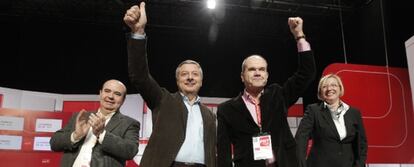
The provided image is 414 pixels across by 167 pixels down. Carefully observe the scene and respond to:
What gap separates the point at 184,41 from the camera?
23.4 feet

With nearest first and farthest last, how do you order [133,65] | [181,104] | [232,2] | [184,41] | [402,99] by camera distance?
[133,65]
[181,104]
[402,99]
[232,2]
[184,41]

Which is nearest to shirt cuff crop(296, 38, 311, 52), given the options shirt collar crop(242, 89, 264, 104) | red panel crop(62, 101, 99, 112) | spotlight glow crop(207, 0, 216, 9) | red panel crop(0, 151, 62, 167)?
shirt collar crop(242, 89, 264, 104)

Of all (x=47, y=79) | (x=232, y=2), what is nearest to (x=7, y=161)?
(x=47, y=79)

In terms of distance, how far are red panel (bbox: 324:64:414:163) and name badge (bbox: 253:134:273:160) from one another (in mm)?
2365

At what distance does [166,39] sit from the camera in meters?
7.13

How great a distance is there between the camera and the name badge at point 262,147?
2018 millimetres

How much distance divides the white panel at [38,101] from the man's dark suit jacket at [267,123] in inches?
184

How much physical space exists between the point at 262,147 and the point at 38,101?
16.5 feet

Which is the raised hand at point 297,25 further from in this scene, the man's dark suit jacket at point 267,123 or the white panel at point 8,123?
the white panel at point 8,123

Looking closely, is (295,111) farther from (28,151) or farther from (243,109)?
(243,109)

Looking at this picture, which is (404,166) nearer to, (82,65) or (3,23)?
(82,65)

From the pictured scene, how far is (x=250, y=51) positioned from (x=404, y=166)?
3347 mm

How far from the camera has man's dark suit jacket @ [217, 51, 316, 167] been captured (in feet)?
6.81

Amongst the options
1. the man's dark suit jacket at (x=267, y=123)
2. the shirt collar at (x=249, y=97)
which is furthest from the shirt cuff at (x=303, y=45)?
the shirt collar at (x=249, y=97)
